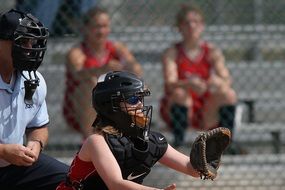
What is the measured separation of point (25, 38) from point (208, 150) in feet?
3.75

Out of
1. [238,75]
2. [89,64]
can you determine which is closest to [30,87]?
[89,64]

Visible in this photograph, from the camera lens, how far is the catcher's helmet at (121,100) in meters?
4.30

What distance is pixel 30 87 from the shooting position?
4668mm

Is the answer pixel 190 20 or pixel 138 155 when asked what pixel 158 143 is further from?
pixel 190 20

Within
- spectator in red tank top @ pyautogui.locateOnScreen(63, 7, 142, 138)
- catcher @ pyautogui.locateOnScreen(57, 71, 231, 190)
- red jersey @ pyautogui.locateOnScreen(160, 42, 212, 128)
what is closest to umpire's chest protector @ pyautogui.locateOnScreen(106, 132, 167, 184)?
catcher @ pyautogui.locateOnScreen(57, 71, 231, 190)

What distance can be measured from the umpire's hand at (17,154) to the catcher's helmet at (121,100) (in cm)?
47

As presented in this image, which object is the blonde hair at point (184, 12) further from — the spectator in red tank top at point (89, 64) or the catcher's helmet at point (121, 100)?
the catcher's helmet at point (121, 100)

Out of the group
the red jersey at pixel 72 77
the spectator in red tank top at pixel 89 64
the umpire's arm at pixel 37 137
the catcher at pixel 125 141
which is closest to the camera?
the catcher at pixel 125 141

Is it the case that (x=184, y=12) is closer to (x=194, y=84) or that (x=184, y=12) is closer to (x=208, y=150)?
(x=194, y=84)

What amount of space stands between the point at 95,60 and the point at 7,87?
101 inches

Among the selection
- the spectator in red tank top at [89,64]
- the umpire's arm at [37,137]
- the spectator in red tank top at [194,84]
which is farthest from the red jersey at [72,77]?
the umpire's arm at [37,137]

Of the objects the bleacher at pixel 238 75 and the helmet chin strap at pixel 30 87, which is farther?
the bleacher at pixel 238 75

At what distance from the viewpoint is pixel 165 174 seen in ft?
23.4

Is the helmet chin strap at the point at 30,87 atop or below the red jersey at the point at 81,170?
atop
